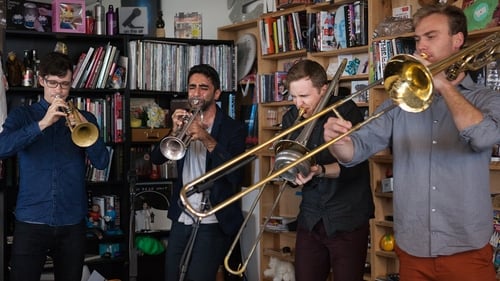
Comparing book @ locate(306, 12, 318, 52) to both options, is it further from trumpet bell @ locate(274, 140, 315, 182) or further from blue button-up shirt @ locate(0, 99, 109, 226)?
trumpet bell @ locate(274, 140, 315, 182)

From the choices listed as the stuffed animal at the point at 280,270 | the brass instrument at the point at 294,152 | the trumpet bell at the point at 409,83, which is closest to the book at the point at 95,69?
the stuffed animal at the point at 280,270

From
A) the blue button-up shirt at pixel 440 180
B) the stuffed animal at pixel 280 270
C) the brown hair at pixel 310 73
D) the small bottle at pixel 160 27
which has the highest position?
the small bottle at pixel 160 27

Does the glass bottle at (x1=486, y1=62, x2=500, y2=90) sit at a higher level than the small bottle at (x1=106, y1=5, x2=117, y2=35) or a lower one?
lower

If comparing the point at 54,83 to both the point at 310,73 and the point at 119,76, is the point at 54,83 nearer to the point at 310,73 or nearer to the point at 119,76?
the point at 310,73

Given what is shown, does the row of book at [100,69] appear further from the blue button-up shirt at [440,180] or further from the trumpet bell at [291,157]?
the blue button-up shirt at [440,180]

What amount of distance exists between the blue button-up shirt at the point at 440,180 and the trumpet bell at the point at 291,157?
0.18 m

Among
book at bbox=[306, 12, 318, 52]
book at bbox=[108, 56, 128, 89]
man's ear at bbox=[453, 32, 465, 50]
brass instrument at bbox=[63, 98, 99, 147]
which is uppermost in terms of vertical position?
book at bbox=[306, 12, 318, 52]

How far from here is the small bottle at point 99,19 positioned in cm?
471

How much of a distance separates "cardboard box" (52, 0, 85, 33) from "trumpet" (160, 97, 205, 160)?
174cm

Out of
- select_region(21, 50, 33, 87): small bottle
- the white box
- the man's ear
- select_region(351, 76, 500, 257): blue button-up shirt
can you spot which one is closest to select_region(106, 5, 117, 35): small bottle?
select_region(21, 50, 33, 87): small bottle

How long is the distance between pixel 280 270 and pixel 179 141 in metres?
1.75

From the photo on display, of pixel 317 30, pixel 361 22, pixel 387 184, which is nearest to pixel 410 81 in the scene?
pixel 387 184

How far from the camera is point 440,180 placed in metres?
2.15

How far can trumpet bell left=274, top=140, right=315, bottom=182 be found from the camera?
2166 millimetres
